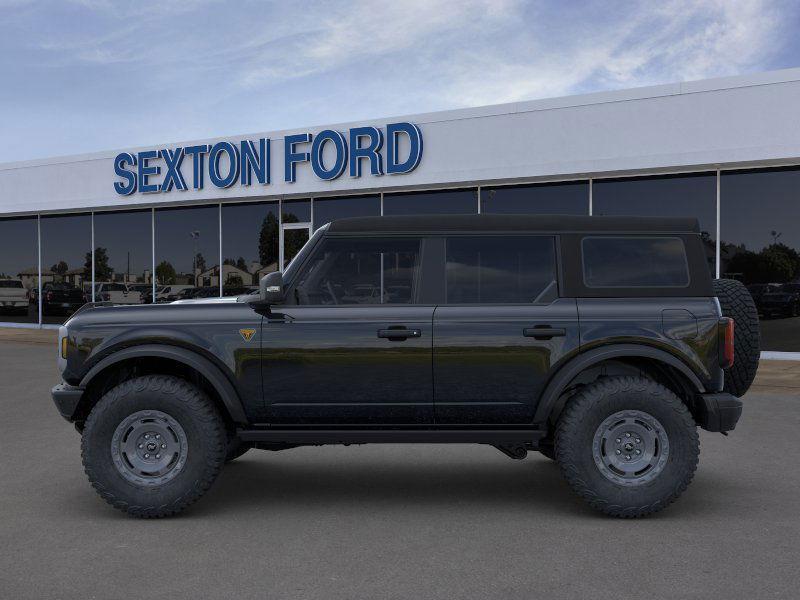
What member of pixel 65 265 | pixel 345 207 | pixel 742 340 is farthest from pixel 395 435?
pixel 65 265

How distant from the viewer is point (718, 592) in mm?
3721

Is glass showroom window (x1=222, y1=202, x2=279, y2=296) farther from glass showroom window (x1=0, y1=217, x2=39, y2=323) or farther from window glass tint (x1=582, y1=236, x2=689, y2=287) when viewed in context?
window glass tint (x1=582, y1=236, x2=689, y2=287)

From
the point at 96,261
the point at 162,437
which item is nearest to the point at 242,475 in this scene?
the point at 162,437

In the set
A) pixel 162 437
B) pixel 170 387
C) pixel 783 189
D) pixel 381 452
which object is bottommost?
pixel 381 452

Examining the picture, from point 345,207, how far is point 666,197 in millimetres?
7043

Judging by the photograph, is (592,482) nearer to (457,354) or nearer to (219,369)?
(457,354)

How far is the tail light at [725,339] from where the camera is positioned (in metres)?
5.03

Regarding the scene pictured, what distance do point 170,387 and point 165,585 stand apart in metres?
1.51

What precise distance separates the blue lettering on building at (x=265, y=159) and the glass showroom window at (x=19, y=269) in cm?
507

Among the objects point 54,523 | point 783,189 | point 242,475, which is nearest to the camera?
point 54,523

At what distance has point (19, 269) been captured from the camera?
80.9 feet

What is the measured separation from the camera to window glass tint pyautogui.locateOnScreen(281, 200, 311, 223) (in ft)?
62.2

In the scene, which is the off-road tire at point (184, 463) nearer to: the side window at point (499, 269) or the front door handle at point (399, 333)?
the front door handle at point (399, 333)

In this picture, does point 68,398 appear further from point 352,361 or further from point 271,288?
point 352,361
